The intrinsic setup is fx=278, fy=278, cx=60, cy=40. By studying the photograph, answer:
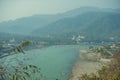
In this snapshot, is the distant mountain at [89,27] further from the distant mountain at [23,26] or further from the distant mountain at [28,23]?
the distant mountain at [23,26]

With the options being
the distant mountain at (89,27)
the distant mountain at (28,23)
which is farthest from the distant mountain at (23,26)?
the distant mountain at (89,27)

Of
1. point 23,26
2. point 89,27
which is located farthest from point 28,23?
point 89,27

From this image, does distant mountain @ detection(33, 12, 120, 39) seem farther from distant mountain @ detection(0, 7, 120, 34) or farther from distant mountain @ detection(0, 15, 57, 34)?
distant mountain @ detection(0, 15, 57, 34)

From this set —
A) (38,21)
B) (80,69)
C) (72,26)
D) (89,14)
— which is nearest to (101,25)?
(72,26)

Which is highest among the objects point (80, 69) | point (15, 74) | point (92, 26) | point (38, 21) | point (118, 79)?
point (15, 74)

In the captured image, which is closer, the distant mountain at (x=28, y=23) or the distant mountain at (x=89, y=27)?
the distant mountain at (x=89, y=27)

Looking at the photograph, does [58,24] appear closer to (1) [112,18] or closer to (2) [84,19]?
(2) [84,19]

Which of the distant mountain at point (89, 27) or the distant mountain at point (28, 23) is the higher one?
the distant mountain at point (89, 27)

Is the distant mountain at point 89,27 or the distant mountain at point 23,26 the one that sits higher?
the distant mountain at point 89,27

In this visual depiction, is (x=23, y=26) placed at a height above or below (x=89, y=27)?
below

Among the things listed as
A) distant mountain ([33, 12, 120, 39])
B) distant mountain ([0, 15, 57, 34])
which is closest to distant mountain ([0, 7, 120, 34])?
distant mountain ([0, 15, 57, 34])

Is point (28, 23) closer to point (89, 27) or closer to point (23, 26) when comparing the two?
point (23, 26)
